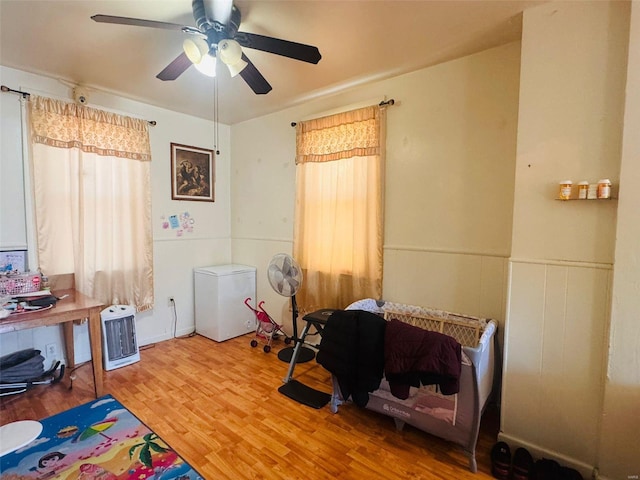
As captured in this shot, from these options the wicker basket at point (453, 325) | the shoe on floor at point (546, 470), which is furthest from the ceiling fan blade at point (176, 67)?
the shoe on floor at point (546, 470)

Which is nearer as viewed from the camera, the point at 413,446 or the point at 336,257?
the point at 413,446

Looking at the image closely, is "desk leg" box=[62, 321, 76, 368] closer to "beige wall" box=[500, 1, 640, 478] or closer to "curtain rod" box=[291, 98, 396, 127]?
"curtain rod" box=[291, 98, 396, 127]

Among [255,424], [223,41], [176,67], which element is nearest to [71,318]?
[255,424]

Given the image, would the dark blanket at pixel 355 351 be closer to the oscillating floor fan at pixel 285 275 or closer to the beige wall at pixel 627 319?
the oscillating floor fan at pixel 285 275

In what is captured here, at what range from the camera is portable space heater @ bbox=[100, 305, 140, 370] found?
107 inches

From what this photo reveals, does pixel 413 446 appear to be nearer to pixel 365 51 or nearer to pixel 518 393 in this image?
pixel 518 393

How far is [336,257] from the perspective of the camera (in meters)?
2.81

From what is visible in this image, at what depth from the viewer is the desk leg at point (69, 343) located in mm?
2631

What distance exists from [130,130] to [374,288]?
108 inches

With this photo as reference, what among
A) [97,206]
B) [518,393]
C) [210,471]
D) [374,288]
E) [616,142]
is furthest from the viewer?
[97,206]

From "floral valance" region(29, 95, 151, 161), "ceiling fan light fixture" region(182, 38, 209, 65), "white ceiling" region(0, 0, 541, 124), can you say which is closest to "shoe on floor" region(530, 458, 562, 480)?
"white ceiling" region(0, 0, 541, 124)

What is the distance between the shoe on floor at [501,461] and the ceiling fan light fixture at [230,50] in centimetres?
253

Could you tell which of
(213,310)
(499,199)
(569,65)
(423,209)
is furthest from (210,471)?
(569,65)

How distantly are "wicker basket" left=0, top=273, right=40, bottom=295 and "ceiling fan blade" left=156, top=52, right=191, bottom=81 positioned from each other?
6.05 ft
